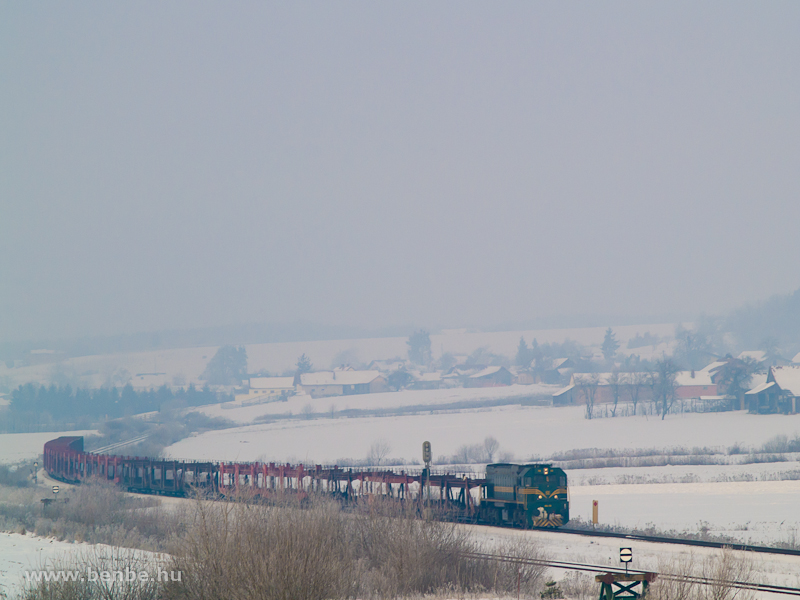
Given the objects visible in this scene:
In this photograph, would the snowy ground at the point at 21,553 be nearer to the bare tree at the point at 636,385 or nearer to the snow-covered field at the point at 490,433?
the snow-covered field at the point at 490,433

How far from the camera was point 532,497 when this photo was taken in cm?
3522

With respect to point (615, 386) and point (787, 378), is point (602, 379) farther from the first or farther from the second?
point (787, 378)

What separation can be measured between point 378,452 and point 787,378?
2454 inches

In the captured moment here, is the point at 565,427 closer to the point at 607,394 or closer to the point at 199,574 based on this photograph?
the point at 607,394

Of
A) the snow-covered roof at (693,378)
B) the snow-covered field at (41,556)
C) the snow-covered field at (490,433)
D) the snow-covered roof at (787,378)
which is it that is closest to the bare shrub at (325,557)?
the snow-covered field at (41,556)

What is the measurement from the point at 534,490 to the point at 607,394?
105 m

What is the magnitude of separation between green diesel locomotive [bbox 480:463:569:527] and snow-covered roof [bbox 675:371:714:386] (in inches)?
4084

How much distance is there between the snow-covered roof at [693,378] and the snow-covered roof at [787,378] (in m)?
18.1

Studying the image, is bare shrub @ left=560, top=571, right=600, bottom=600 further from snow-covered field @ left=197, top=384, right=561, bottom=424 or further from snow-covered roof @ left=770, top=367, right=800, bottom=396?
snow-covered field @ left=197, top=384, right=561, bottom=424

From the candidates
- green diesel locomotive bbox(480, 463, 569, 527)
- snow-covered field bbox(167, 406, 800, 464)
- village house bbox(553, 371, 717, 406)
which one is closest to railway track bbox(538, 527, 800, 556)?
green diesel locomotive bbox(480, 463, 569, 527)

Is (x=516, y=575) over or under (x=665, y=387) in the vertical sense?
over

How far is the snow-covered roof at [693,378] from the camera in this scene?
133 metres

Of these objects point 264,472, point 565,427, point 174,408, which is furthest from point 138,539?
point 174,408

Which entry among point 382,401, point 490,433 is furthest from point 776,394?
point 382,401
